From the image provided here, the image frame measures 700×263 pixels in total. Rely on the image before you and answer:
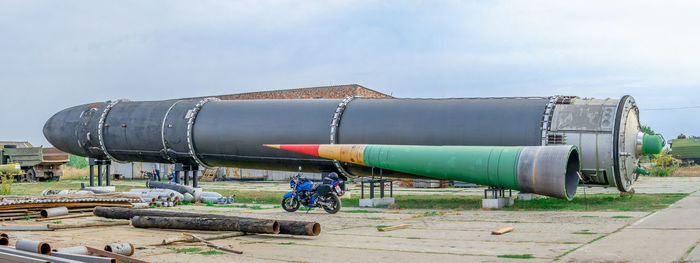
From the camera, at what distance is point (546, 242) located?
332 inches

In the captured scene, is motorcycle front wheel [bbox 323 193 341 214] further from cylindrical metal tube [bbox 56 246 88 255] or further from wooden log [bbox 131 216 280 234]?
cylindrical metal tube [bbox 56 246 88 255]

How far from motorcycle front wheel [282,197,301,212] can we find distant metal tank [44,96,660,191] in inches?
101

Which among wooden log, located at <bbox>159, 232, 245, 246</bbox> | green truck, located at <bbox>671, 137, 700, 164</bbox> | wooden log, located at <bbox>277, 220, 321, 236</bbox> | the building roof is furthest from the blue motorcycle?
green truck, located at <bbox>671, 137, 700, 164</bbox>

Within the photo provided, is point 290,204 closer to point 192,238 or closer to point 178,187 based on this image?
point 178,187

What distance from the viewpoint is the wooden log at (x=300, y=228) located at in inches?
354

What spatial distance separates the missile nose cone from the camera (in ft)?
69.1

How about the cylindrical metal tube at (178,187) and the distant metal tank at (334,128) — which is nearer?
the distant metal tank at (334,128)

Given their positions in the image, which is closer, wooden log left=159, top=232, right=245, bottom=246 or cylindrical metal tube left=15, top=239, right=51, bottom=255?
cylindrical metal tube left=15, top=239, right=51, bottom=255

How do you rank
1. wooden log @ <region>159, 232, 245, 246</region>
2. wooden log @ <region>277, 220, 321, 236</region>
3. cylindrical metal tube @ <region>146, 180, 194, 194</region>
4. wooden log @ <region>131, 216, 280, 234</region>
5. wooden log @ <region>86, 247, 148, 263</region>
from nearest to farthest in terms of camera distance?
1. wooden log @ <region>86, 247, 148, 263</region>
2. wooden log @ <region>159, 232, 245, 246</region>
3. wooden log @ <region>277, 220, 321, 236</region>
4. wooden log @ <region>131, 216, 280, 234</region>
5. cylindrical metal tube @ <region>146, 180, 194, 194</region>

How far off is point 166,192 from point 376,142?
6.01 m

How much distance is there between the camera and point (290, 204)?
14.6m

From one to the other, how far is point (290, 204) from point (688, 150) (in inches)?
1867

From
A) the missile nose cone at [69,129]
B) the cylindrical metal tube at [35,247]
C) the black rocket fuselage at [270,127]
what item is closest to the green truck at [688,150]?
the black rocket fuselage at [270,127]

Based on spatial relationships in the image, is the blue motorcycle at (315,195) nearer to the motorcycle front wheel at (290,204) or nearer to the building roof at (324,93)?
the motorcycle front wheel at (290,204)
